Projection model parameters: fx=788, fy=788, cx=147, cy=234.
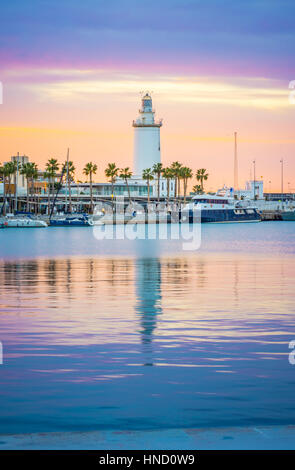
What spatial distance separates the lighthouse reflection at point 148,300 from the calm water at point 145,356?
4cm

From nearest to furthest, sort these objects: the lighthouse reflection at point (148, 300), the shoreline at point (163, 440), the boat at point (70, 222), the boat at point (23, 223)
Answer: the shoreline at point (163, 440)
the lighthouse reflection at point (148, 300)
the boat at point (23, 223)
the boat at point (70, 222)

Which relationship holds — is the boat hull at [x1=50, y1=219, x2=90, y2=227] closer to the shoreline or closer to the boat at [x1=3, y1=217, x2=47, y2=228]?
the boat at [x1=3, y1=217, x2=47, y2=228]

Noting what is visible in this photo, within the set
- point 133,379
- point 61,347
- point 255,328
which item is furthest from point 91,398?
point 255,328

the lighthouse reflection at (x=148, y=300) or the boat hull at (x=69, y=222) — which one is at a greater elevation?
the lighthouse reflection at (x=148, y=300)

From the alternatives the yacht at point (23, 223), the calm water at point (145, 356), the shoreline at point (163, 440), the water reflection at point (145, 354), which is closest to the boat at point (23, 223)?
the yacht at point (23, 223)

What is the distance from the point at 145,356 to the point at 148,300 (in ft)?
36.6

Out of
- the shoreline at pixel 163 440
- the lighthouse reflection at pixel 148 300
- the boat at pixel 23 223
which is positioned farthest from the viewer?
the boat at pixel 23 223

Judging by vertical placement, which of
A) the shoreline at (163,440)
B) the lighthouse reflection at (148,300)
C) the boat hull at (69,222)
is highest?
the shoreline at (163,440)

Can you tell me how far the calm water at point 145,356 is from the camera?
1092 centimetres

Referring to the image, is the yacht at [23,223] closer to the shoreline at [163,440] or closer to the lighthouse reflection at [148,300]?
the lighthouse reflection at [148,300]

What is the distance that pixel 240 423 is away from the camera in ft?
33.9

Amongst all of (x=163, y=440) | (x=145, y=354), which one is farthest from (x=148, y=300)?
(x=163, y=440)

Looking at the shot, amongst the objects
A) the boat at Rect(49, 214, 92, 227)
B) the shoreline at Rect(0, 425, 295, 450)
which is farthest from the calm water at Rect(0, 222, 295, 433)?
the boat at Rect(49, 214, 92, 227)
